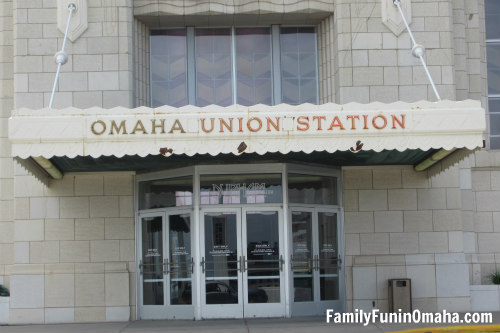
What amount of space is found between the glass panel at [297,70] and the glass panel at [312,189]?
204cm

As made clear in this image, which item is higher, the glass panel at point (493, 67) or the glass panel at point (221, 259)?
the glass panel at point (493, 67)

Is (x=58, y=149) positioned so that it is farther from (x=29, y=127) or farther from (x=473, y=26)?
(x=473, y=26)

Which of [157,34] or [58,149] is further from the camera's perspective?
[157,34]

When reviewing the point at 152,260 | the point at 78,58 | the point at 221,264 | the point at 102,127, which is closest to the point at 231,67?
the point at 78,58

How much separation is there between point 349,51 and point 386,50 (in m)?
0.85

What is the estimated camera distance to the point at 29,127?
13.1 m

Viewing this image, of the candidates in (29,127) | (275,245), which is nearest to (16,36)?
(29,127)

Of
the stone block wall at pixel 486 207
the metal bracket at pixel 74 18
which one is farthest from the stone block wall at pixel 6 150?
the stone block wall at pixel 486 207

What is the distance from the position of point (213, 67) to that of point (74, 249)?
527 cm

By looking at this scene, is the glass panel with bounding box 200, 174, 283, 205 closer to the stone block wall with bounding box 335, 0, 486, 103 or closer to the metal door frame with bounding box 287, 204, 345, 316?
the metal door frame with bounding box 287, 204, 345, 316

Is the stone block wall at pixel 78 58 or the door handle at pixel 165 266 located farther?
the stone block wall at pixel 78 58

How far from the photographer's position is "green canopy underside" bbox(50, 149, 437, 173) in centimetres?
1530

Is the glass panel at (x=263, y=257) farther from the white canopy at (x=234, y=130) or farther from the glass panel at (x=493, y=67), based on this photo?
the glass panel at (x=493, y=67)

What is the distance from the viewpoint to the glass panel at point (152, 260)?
16484 millimetres
